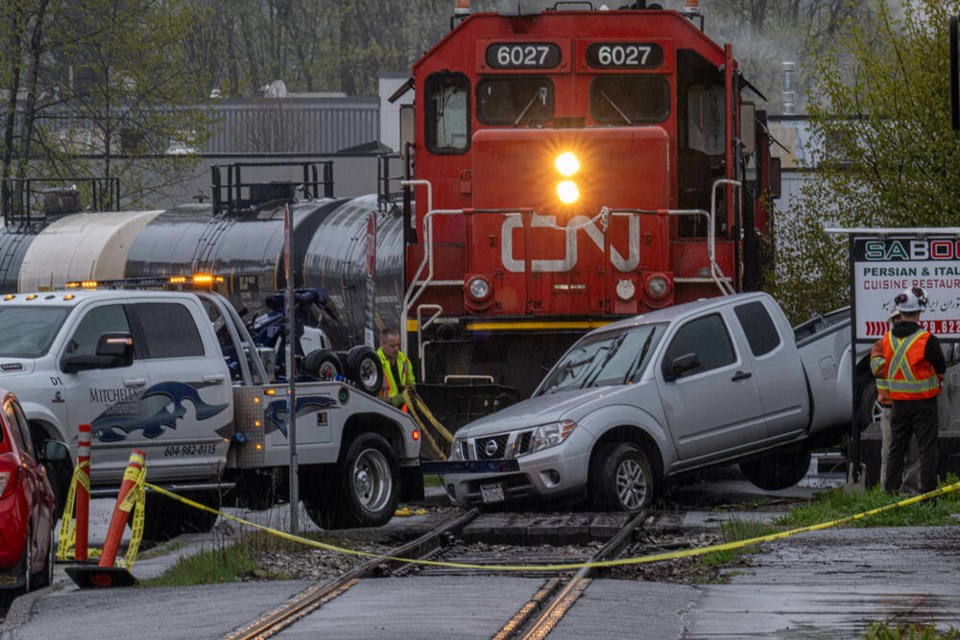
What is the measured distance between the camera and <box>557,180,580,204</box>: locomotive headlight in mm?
19547

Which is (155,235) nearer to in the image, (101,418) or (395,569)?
(101,418)

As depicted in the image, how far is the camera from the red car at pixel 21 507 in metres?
10.8

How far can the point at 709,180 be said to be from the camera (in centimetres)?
1995

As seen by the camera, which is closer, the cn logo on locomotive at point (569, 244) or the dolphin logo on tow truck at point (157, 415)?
the dolphin logo on tow truck at point (157, 415)

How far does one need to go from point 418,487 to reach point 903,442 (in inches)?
168

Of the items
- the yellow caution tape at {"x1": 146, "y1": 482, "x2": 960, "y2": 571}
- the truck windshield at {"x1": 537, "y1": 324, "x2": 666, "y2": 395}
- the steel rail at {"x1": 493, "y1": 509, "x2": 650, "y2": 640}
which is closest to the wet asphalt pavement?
the steel rail at {"x1": 493, "y1": 509, "x2": 650, "y2": 640}

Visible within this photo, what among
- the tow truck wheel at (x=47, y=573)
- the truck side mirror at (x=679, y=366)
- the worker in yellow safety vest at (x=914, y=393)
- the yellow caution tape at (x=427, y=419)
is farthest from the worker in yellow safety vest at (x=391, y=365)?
the tow truck wheel at (x=47, y=573)

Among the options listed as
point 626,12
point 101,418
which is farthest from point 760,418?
point 101,418

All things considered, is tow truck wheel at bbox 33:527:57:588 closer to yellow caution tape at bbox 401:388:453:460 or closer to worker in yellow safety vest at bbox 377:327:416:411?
yellow caution tape at bbox 401:388:453:460

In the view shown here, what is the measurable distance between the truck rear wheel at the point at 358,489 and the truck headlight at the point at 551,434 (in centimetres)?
132

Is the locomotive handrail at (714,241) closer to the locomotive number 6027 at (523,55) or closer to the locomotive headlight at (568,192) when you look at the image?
the locomotive headlight at (568,192)

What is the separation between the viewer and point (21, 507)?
10938 millimetres

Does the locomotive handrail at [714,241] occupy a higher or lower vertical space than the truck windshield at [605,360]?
higher

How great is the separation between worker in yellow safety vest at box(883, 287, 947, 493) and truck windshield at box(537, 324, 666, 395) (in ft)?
7.49
